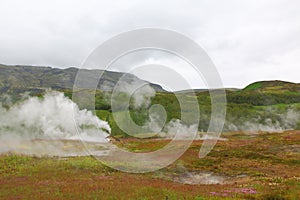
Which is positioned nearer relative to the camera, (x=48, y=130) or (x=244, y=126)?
(x=48, y=130)

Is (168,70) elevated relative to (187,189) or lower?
elevated

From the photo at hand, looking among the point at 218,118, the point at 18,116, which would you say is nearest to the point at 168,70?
the point at 18,116

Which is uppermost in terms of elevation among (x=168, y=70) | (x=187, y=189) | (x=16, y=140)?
(x=168, y=70)

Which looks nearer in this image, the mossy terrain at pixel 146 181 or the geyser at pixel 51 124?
the mossy terrain at pixel 146 181

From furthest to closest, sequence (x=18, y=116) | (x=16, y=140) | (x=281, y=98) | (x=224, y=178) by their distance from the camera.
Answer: (x=281, y=98), (x=18, y=116), (x=16, y=140), (x=224, y=178)

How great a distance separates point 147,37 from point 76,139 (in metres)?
49.9

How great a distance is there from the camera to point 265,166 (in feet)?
121

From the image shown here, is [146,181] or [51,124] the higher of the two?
[146,181]

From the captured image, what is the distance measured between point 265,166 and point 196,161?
351 inches

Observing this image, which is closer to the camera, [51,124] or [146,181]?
[146,181]

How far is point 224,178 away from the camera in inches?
1185

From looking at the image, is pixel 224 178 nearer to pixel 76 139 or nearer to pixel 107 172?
pixel 107 172

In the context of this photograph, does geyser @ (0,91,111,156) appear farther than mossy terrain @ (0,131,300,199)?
Yes

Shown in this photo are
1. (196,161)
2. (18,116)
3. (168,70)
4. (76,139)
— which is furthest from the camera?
(18,116)
